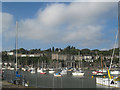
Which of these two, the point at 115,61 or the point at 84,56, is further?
the point at 84,56

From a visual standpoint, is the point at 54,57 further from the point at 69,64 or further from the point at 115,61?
the point at 115,61

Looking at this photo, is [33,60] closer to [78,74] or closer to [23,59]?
[23,59]

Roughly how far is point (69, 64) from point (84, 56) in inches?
951

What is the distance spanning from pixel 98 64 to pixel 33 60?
112 feet

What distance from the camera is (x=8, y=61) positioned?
84688mm

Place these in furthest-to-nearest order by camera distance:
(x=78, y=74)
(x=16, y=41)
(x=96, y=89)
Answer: (x=78, y=74) < (x=16, y=41) < (x=96, y=89)

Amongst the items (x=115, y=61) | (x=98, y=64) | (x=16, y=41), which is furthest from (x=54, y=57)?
(x=16, y=41)

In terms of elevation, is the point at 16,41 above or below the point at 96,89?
above

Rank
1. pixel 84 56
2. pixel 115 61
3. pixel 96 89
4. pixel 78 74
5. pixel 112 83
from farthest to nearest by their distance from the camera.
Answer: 1. pixel 84 56
2. pixel 115 61
3. pixel 78 74
4. pixel 96 89
5. pixel 112 83

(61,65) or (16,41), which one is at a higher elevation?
(16,41)

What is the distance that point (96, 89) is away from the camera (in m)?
21.4

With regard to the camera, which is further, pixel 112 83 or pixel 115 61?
pixel 115 61

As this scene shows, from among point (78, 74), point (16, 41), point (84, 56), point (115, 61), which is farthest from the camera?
point (84, 56)

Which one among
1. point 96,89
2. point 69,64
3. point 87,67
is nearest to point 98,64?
point 87,67
